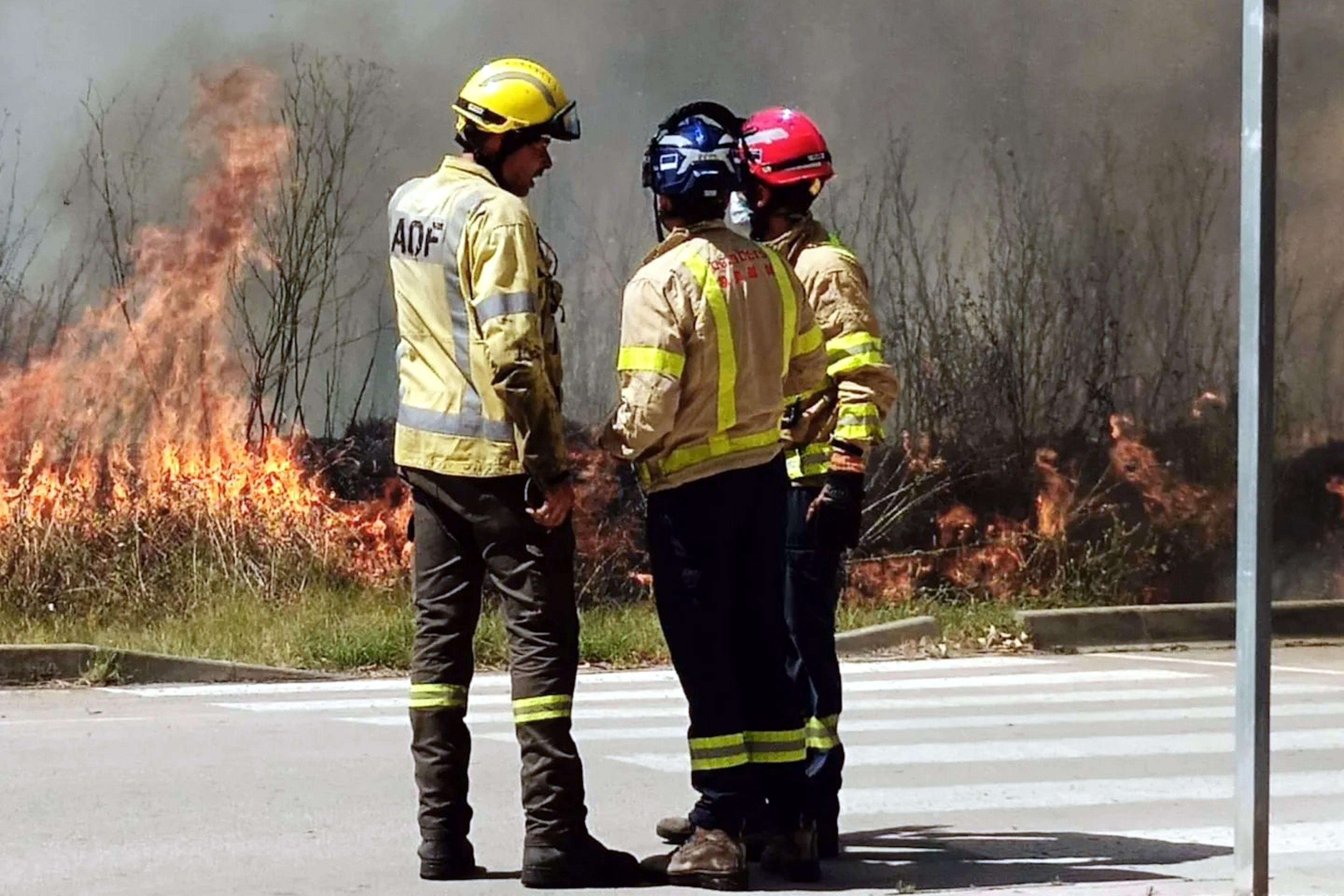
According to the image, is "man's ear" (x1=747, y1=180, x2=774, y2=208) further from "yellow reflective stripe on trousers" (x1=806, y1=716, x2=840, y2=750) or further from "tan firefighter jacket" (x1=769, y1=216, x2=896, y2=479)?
"yellow reflective stripe on trousers" (x1=806, y1=716, x2=840, y2=750)

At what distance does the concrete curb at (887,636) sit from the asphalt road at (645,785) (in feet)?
4.50

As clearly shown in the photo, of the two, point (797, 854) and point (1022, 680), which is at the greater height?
point (1022, 680)

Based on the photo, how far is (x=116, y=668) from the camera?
458 inches

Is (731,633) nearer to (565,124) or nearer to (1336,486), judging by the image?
(565,124)

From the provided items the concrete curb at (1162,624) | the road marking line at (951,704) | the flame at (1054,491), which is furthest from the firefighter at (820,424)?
the flame at (1054,491)

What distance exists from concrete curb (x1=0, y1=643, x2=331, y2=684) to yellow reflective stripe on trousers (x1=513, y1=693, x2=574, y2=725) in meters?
6.06

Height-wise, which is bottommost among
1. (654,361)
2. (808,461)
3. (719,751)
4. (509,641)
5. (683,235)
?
(719,751)

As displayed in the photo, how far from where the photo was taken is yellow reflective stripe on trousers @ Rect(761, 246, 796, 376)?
614 cm

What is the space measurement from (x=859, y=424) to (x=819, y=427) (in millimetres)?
174

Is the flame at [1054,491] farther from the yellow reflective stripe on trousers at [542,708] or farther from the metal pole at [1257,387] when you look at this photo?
the metal pole at [1257,387]

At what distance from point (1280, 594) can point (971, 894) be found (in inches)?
398

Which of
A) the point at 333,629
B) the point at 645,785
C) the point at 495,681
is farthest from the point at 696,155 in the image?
the point at 333,629

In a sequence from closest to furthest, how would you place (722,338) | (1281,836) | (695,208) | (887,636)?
(722,338)
(695,208)
(1281,836)
(887,636)

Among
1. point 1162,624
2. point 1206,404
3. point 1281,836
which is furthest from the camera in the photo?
point 1206,404
